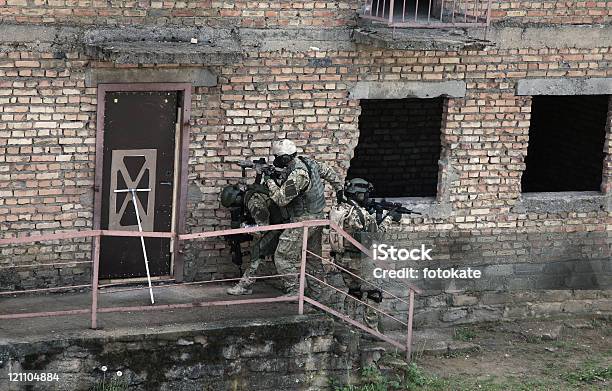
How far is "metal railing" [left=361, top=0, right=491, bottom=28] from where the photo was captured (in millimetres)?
13900

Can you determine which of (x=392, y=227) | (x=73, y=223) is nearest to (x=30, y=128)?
(x=73, y=223)

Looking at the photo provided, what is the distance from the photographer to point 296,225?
1276 cm

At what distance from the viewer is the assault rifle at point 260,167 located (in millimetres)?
13367

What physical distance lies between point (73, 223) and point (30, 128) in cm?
106

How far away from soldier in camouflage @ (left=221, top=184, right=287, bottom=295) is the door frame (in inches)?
19.2

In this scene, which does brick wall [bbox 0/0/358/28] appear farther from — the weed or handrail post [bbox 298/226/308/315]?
the weed

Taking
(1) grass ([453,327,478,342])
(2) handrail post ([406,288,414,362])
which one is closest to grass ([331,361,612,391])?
(2) handrail post ([406,288,414,362])

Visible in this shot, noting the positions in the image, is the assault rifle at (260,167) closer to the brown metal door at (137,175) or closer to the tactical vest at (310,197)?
the tactical vest at (310,197)

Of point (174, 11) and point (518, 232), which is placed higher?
point (174, 11)

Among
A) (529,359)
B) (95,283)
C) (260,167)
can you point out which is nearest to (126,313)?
(95,283)

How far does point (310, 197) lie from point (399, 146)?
14.9 ft

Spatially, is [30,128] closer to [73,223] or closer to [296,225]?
[73,223]

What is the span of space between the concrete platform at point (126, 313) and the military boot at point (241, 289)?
61 millimetres

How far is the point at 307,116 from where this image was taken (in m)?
14.1
